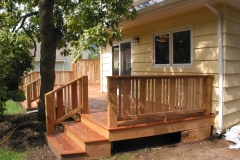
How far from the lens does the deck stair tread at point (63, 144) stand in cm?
364

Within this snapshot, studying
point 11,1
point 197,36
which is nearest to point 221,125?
point 197,36

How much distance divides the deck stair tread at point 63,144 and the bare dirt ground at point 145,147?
190mm

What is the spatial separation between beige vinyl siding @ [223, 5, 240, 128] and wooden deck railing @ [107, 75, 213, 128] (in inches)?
14.4

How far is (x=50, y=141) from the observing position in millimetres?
4113

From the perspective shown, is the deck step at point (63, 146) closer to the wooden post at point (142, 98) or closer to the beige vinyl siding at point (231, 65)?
the wooden post at point (142, 98)

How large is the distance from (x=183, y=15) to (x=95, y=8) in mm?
2207

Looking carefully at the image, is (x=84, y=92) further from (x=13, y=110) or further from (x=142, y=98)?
(x=13, y=110)

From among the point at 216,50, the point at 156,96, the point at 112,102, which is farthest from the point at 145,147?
the point at 216,50

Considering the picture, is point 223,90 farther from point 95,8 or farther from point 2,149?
point 2,149

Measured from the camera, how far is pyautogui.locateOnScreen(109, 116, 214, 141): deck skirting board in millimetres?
3840

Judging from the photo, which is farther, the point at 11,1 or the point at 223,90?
the point at 11,1

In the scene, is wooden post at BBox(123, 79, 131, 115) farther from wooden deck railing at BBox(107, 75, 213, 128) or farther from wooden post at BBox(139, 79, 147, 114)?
wooden post at BBox(139, 79, 147, 114)

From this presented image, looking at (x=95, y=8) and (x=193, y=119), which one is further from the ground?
(x=95, y=8)

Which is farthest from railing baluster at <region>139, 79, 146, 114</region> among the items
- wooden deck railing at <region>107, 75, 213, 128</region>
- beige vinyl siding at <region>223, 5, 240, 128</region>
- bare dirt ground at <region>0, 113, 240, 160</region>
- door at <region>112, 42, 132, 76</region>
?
door at <region>112, 42, 132, 76</region>
